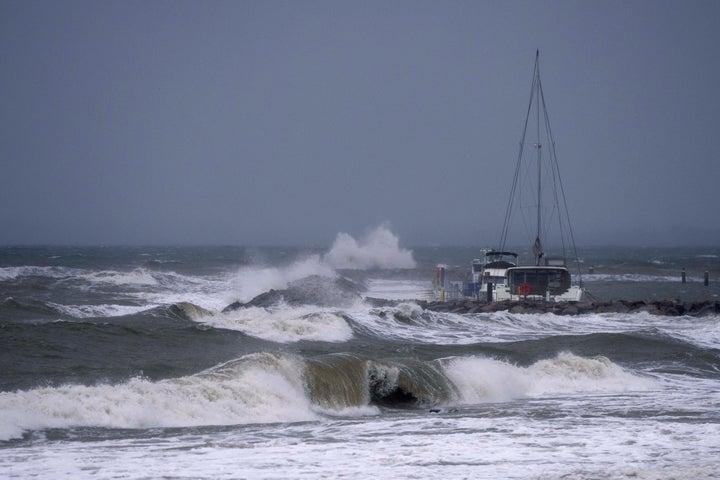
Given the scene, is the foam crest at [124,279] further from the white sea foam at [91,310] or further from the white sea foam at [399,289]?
the white sea foam at [91,310]

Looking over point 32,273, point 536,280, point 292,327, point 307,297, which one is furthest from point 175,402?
point 32,273

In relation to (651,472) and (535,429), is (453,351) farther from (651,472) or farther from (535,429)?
(651,472)

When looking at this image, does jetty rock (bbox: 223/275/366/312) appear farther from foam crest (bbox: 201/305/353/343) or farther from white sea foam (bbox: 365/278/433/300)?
foam crest (bbox: 201/305/353/343)

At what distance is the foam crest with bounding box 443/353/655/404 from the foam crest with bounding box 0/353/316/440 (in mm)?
3590

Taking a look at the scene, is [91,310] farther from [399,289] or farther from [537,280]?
[399,289]

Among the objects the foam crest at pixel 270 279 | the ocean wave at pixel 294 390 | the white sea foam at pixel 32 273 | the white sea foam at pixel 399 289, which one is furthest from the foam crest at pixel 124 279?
the ocean wave at pixel 294 390

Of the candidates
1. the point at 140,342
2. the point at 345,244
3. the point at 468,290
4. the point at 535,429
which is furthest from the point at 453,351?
the point at 345,244

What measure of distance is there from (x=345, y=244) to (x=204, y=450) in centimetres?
6988

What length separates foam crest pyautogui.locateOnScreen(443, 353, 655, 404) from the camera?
16906mm

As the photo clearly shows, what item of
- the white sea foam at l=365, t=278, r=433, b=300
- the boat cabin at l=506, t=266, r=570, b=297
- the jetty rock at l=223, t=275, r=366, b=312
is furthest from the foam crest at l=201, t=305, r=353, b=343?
the white sea foam at l=365, t=278, r=433, b=300

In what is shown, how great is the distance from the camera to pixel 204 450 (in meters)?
10.7

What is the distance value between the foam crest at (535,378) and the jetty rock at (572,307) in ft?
43.8

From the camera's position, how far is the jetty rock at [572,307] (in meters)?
33.0

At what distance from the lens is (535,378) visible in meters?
18.3
